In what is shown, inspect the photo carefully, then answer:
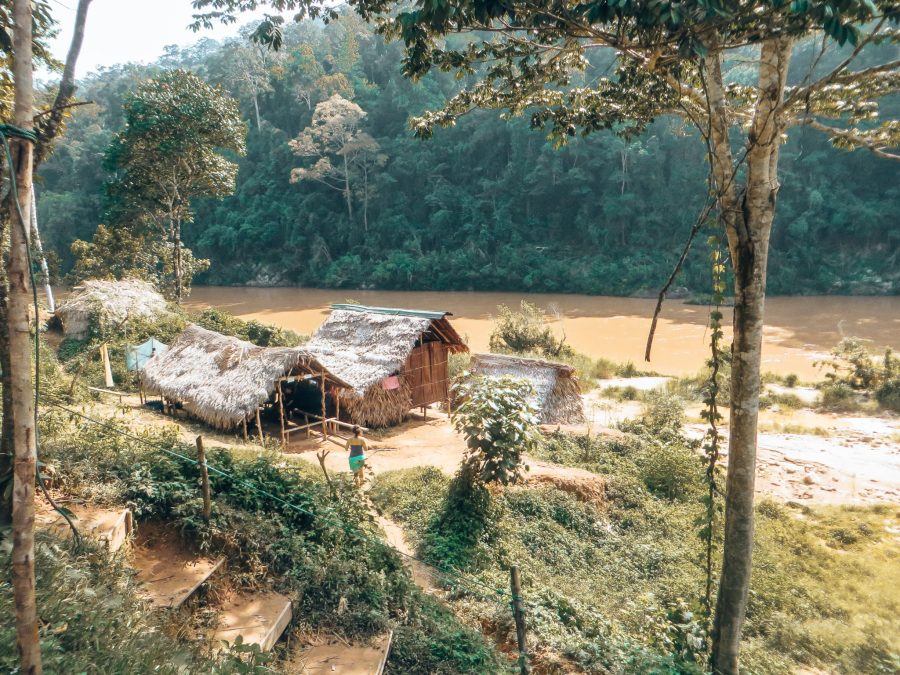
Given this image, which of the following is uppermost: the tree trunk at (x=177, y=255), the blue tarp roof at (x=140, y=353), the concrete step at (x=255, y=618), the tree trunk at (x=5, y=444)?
the tree trunk at (x=177, y=255)

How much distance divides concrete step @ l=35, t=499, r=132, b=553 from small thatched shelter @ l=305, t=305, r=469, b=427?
21.0ft

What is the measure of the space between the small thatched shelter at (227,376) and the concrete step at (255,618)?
5664 mm

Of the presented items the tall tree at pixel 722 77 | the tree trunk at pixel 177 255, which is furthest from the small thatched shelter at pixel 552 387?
the tree trunk at pixel 177 255

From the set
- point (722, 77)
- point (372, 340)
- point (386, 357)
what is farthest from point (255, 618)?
point (372, 340)

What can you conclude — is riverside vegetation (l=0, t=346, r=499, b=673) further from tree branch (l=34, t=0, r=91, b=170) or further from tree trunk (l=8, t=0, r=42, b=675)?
tree branch (l=34, t=0, r=91, b=170)

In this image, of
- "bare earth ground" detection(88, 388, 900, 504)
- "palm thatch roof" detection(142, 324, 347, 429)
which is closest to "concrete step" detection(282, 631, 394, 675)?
"bare earth ground" detection(88, 388, 900, 504)

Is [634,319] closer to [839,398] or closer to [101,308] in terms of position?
[839,398]

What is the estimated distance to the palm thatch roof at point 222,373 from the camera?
929 centimetres

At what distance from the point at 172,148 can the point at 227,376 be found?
9.39m

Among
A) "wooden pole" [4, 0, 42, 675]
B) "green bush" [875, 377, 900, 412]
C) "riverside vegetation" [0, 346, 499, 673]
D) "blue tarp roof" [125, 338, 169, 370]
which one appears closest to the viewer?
"wooden pole" [4, 0, 42, 675]

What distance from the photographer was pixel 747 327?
11.7 ft

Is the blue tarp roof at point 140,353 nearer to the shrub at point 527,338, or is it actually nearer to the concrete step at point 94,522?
the shrub at point 527,338

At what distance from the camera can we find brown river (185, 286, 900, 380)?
63.3 feet

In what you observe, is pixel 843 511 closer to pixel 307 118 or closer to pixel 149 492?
pixel 149 492
